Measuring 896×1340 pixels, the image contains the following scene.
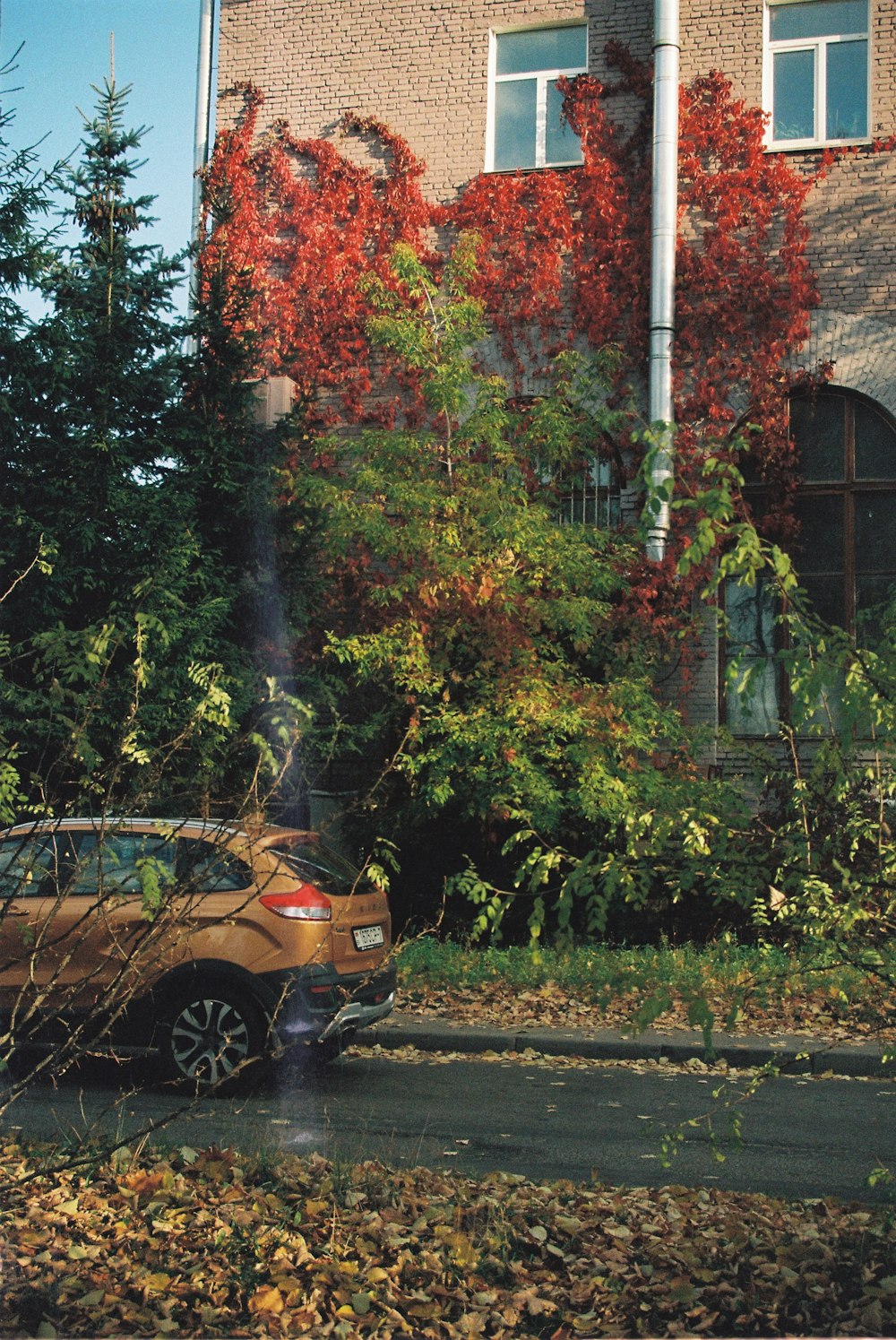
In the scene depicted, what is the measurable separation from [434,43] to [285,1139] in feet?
46.5

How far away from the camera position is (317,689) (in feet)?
45.9

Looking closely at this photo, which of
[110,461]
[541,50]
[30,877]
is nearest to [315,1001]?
[30,877]

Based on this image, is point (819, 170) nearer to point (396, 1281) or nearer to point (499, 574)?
point (499, 574)

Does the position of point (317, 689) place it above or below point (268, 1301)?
above

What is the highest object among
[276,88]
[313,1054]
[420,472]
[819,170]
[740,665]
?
[276,88]

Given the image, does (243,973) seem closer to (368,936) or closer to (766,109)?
(368,936)

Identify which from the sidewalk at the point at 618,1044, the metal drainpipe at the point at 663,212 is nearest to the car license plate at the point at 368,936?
the sidewalk at the point at 618,1044

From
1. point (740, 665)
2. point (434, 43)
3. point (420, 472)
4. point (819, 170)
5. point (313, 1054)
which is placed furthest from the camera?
point (434, 43)

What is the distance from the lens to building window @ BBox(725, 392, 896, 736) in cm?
1480

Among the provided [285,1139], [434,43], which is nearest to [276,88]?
[434,43]

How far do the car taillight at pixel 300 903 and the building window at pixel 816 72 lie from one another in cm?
1119

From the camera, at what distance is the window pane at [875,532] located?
48.6 feet

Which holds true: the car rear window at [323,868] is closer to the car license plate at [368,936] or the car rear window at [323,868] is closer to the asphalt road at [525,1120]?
the car license plate at [368,936]

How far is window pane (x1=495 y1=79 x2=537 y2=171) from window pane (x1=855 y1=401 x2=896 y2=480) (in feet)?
16.7
